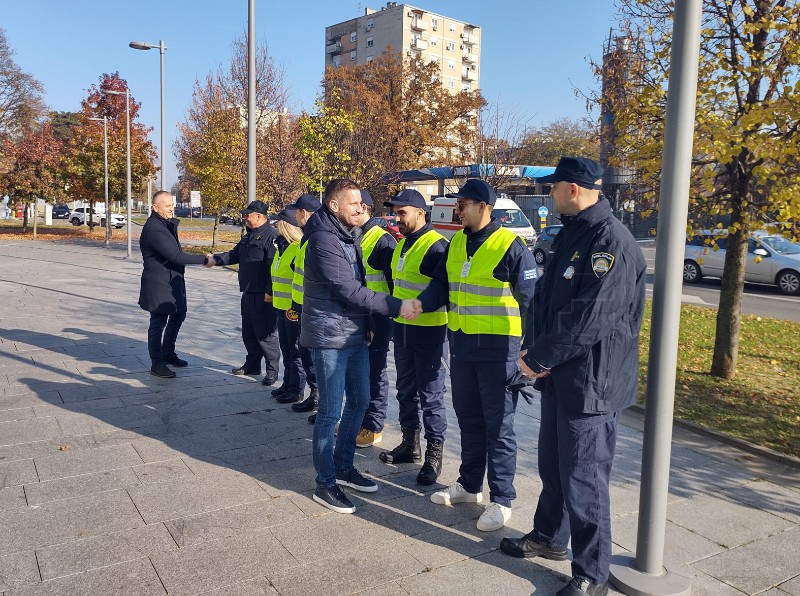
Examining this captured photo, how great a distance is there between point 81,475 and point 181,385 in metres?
2.58

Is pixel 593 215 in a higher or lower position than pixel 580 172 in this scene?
lower

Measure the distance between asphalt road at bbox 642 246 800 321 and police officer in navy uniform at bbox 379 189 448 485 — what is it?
953cm

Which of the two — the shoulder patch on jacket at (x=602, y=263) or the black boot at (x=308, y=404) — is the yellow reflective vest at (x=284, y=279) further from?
the shoulder patch on jacket at (x=602, y=263)

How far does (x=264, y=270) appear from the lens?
24.4 ft

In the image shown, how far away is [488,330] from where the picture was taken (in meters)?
A: 4.18

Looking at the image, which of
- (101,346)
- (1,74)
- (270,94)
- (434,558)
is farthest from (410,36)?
(434,558)

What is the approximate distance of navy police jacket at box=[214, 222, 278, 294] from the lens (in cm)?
742

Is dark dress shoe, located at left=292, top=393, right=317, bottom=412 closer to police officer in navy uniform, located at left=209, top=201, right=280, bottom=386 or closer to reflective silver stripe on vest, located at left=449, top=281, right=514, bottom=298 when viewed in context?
police officer in navy uniform, located at left=209, top=201, right=280, bottom=386

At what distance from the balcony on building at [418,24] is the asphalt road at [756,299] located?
74196mm

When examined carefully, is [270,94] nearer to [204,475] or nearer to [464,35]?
[204,475]

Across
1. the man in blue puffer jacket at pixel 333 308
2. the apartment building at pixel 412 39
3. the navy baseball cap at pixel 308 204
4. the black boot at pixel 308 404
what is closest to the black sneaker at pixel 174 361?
the black boot at pixel 308 404

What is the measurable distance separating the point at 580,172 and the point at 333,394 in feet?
6.94

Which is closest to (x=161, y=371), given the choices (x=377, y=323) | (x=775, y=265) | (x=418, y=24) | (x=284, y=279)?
(x=284, y=279)

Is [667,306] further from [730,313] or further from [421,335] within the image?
[730,313]
